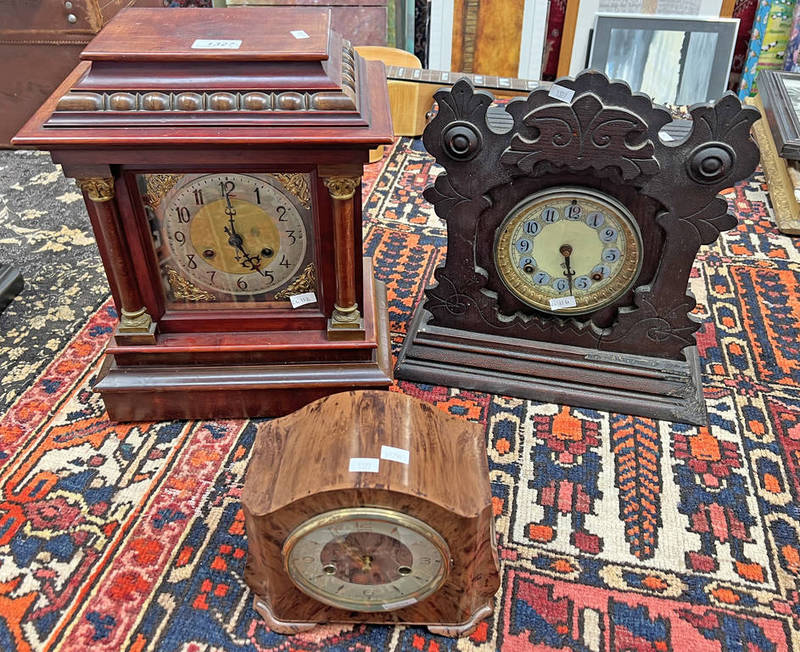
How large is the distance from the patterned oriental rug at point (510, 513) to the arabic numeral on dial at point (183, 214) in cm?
62

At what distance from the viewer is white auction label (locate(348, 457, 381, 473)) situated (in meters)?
1.38

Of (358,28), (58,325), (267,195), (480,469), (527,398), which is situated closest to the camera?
(480,469)

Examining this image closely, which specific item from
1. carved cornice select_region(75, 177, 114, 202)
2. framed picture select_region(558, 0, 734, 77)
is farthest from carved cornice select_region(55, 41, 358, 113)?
framed picture select_region(558, 0, 734, 77)

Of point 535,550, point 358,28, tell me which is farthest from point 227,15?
point 358,28

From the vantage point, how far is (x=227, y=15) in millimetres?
1790

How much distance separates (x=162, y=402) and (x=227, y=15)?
104cm

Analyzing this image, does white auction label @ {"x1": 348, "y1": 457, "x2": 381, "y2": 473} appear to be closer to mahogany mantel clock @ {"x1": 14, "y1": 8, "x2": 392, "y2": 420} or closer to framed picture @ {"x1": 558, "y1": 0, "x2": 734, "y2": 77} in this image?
mahogany mantel clock @ {"x1": 14, "y1": 8, "x2": 392, "y2": 420}

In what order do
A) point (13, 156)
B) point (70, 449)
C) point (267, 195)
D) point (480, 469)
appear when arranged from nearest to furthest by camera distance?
1. point (480, 469)
2. point (267, 195)
3. point (70, 449)
4. point (13, 156)

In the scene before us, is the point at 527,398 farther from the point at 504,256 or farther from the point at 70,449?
the point at 70,449

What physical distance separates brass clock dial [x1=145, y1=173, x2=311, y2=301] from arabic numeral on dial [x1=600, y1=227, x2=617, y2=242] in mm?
780

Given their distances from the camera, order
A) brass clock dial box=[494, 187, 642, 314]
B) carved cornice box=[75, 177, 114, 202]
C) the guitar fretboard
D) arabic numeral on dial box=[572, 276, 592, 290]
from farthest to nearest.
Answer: the guitar fretboard < arabic numeral on dial box=[572, 276, 592, 290] < brass clock dial box=[494, 187, 642, 314] < carved cornice box=[75, 177, 114, 202]

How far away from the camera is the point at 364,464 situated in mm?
1394

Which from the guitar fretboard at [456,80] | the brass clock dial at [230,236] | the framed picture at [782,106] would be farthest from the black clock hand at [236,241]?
the framed picture at [782,106]

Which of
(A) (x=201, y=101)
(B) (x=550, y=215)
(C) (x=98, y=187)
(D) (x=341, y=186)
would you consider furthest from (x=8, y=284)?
(B) (x=550, y=215)
